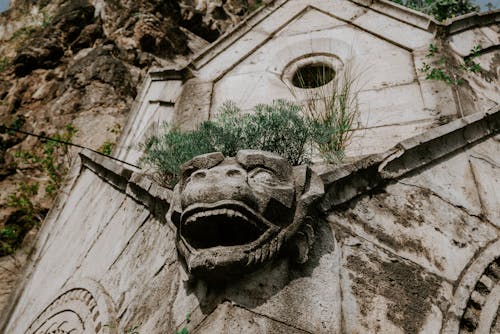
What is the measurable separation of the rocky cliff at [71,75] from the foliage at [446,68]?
4454 millimetres

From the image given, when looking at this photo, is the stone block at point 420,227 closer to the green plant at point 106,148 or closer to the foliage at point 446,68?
the foliage at point 446,68

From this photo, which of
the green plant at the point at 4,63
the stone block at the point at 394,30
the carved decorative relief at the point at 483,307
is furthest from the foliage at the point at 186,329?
the green plant at the point at 4,63

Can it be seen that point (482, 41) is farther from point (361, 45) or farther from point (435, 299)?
point (435, 299)

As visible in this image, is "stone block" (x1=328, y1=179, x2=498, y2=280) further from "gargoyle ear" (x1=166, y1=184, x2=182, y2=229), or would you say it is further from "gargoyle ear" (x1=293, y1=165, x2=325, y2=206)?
"gargoyle ear" (x1=166, y1=184, x2=182, y2=229)

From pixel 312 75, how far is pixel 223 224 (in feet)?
13.9

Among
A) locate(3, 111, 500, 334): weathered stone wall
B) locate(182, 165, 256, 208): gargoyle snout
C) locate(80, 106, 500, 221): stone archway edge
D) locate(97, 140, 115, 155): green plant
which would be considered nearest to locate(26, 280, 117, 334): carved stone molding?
locate(3, 111, 500, 334): weathered stone wall

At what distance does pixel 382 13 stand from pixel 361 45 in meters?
0.74

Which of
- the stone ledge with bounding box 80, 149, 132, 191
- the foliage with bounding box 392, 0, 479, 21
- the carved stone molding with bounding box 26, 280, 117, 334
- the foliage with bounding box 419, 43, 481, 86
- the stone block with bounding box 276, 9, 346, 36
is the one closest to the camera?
the carved stone molding with bounding box 26, 280, 117, 334

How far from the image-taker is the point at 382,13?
7520 mm

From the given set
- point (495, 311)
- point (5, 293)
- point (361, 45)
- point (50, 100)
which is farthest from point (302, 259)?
point (50, 100)

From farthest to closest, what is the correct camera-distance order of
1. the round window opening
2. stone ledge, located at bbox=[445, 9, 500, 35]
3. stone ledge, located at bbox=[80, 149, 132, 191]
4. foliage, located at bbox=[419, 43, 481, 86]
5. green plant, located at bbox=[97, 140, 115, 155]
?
green plant, located at bbox=[97, 140, 115, 155], stone ledge, located at bbox=[445, 9, 500, 35], the round window opening, foliage, located at bbox=[419, 43, 481, 86], stone ledge, located at bbox=[80, 149, 132, 191]

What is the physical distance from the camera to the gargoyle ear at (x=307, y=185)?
342 cm

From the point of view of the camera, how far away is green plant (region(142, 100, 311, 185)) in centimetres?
430

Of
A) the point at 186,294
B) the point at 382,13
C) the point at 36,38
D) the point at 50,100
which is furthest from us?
the point at 36,38
